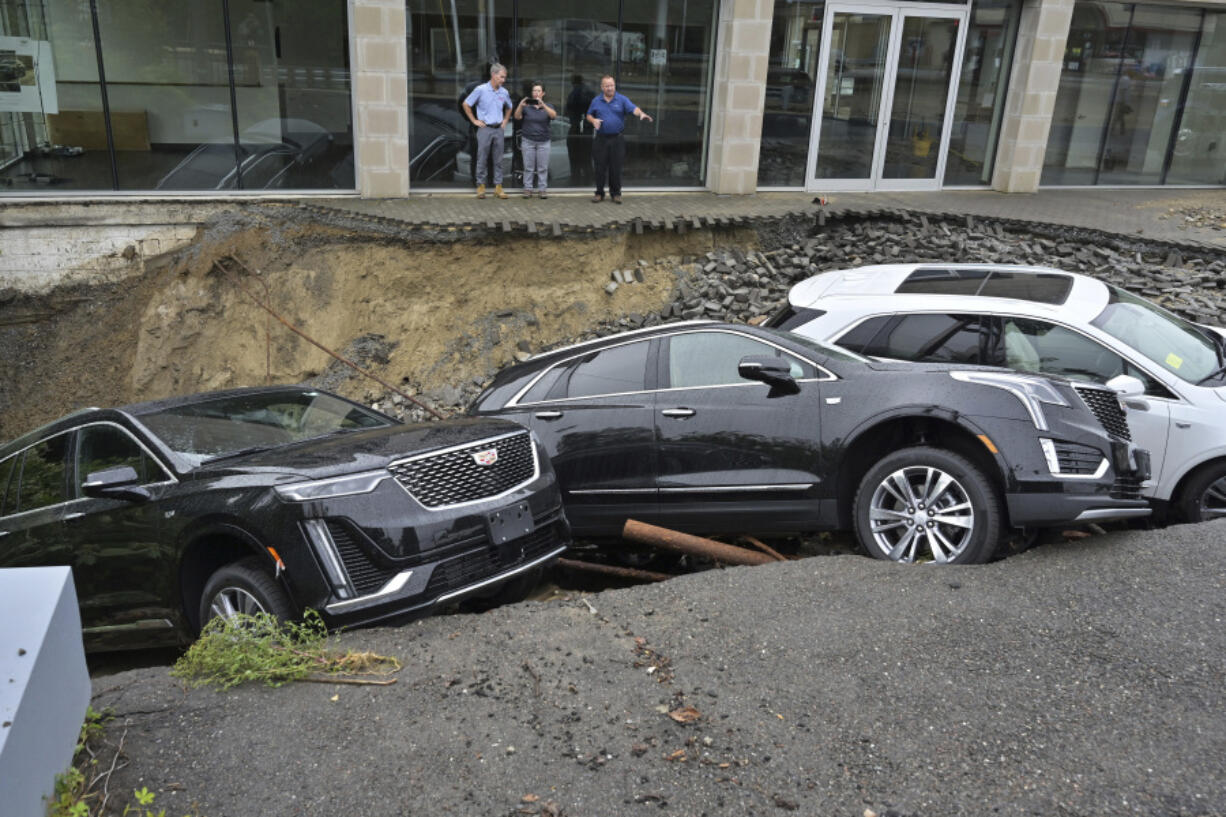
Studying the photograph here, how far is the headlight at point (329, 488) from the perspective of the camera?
4.88m

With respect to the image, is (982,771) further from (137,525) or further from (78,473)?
(78,473)

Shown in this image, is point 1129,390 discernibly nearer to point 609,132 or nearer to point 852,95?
point 609,132

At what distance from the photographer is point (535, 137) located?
1459 cm

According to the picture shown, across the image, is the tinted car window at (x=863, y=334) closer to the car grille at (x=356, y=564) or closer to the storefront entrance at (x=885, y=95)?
the car grille at (x=356, y=564)

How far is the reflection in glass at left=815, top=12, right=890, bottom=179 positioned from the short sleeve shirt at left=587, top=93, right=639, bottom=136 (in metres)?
3.99

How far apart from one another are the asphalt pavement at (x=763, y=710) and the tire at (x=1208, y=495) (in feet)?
4.61

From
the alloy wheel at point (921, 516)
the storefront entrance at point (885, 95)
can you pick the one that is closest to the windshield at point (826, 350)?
the alloy wheel at point (921, 516)

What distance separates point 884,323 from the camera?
25.2 feet

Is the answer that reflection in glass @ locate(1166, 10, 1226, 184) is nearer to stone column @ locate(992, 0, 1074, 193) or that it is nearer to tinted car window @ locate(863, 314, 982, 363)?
stone column @ locate(992, 0, 1074, 193)

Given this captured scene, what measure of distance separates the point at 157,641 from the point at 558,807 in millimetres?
3472

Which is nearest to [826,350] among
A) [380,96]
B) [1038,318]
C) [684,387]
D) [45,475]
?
[684,387]

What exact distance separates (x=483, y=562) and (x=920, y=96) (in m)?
14.7

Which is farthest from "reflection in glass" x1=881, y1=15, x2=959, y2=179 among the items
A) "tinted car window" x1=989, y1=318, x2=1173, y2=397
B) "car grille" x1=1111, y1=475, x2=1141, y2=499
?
"car grille" x1=1111, y1=475, x2=1141, y2=499

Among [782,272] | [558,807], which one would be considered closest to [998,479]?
[558,807]
